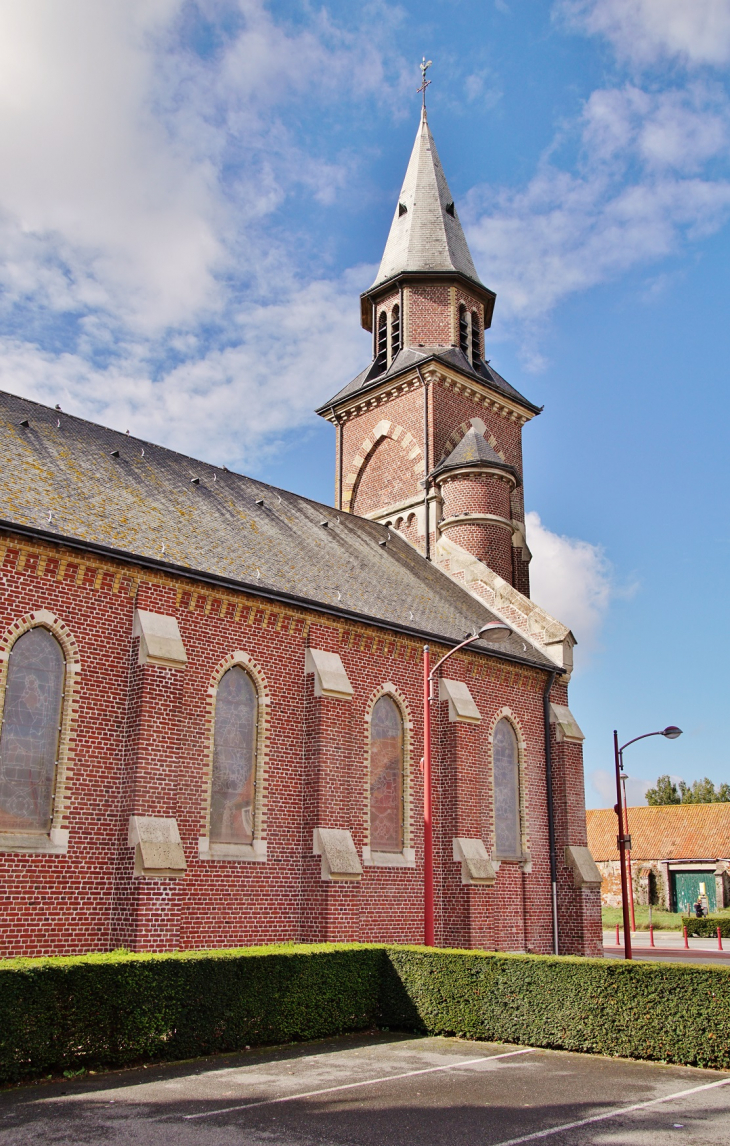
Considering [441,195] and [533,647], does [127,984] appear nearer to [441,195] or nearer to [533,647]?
[533,647]

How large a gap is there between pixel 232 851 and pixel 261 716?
103 inches

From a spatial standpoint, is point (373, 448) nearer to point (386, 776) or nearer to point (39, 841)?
point (386, 776)

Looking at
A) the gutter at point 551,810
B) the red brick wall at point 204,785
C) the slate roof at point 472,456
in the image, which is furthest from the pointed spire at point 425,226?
the red brick wall at point 204,785

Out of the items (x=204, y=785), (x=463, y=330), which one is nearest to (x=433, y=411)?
(x=463, y=330)

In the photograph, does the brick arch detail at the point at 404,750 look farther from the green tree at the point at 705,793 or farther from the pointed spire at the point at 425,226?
the green tree at the point at 705,793

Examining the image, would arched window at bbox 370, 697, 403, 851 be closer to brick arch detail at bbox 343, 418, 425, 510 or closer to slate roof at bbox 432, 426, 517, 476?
slate roof at bbox 432, 426, 517, 476

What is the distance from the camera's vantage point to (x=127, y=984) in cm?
1107

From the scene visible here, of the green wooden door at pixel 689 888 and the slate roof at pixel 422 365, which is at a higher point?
the slate roof at pixel 422 365

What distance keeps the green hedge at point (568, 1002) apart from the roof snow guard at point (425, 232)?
25.4m

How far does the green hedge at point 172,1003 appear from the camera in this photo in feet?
33.3

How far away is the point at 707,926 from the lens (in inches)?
1501

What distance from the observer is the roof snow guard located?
33.6 metres

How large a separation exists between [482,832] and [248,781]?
7012 millimetres

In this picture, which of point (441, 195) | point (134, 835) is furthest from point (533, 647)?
point (441, 195)
